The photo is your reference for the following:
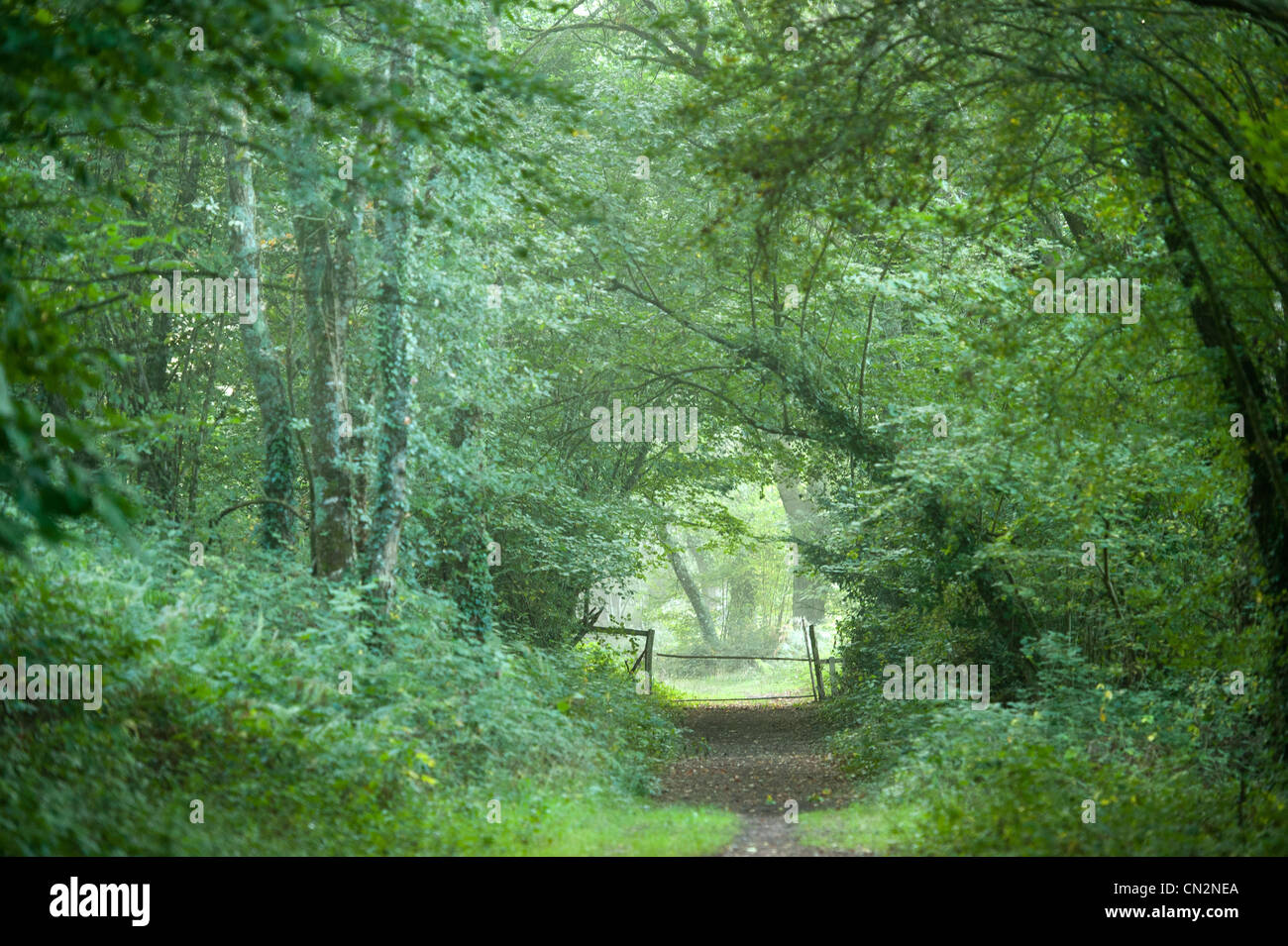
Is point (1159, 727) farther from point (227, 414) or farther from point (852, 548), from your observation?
point (227, 414)

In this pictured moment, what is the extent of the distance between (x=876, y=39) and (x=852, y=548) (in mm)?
8735

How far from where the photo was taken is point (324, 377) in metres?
12.3

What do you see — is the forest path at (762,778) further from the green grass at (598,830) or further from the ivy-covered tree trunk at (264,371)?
the ivy-covered tree trunk at (264,371)

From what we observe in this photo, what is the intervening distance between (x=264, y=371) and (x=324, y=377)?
2.79ft

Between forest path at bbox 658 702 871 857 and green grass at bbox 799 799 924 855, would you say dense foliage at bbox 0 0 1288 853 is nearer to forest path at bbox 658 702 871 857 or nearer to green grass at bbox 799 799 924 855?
green grass at bbox 799 799 924 855

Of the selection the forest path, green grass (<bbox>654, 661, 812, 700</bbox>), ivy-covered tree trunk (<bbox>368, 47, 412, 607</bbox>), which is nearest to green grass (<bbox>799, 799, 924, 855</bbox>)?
the forest path

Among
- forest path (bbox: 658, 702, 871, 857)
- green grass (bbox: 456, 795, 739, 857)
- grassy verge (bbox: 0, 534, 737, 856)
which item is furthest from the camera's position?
forest path (bbox: 658, 702, 871, 857)

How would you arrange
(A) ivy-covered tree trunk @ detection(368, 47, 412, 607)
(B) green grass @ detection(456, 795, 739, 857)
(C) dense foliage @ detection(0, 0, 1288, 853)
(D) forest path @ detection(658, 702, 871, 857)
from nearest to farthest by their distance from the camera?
(C) dense foliage @ detection(0, 0, 1288, 853), (B) green grass @ detection(456, 795, 739, 857), (D) forest path @ detection(658, 702, 871, 857), (A) ivy-covered tree trunk @ detection(368, 47, 412, 607)

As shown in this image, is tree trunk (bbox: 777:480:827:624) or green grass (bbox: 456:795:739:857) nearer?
green grass (bbox: 456:795:739:857)

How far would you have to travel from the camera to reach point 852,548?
50.4ft

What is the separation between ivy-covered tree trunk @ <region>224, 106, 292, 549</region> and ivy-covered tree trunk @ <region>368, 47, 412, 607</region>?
58.0 inches

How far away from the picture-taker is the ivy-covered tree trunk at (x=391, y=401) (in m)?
11.7

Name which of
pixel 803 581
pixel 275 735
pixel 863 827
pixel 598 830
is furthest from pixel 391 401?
pixel 803 581

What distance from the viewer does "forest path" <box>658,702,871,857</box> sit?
28.9ft
